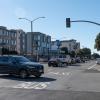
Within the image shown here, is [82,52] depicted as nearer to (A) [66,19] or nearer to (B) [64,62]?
(B) [64,62]

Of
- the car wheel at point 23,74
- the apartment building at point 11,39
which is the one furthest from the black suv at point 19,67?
the apartment building at point 11,39

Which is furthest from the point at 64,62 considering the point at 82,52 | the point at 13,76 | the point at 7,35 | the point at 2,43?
the point at 82,52

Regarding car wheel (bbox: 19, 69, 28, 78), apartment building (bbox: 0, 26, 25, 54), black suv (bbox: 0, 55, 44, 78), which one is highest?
apartment building (bbox: 0, 26, 25, 54)

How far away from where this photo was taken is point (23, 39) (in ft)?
535

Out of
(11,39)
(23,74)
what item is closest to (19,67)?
(23,74)

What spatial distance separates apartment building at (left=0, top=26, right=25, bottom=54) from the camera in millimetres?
138000

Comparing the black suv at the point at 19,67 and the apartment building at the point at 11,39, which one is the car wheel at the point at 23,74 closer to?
the black suv at the point at 19,67

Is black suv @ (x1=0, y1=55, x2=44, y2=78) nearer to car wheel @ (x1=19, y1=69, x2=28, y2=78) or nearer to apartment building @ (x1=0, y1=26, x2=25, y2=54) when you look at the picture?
car wheel @ (x1=19, y1=69, x2=28, y2=78)

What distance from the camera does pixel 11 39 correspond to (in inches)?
5906

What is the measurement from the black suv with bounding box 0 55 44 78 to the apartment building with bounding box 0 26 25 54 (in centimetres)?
10715

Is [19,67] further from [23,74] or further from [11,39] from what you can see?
[11,39]

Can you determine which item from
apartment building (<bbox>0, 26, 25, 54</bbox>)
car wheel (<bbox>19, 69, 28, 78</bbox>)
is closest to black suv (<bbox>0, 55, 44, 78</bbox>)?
car wheel (<bbox>19, 69, 28, 78</bbox>)

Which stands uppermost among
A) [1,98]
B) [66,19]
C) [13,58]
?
[66,19]

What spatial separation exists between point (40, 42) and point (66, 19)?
130713 millimetres
